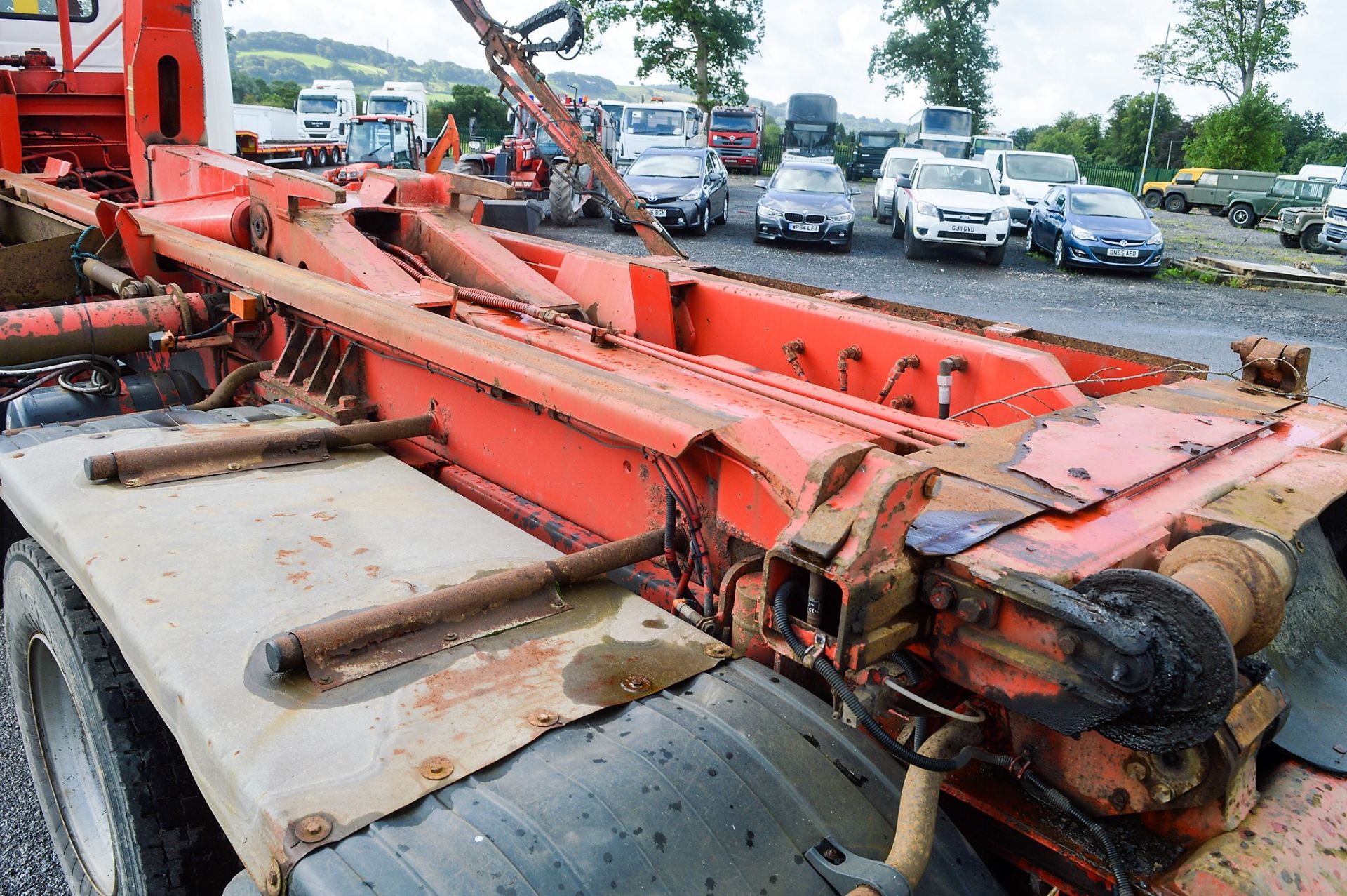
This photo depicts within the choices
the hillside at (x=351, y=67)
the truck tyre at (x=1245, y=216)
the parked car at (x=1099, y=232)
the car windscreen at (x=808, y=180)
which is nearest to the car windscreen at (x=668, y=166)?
the car windscreen at (x=808, y=180)

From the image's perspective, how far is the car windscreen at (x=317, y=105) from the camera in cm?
2834

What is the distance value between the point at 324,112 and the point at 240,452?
2920 centimetres

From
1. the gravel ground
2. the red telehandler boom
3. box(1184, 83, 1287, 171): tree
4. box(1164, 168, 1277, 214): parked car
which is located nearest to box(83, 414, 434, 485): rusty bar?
the red telehandler boom

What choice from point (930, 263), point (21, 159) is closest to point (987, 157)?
point (930, 263)

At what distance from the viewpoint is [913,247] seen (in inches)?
617

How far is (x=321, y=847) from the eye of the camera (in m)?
1.29

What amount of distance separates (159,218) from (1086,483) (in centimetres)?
397

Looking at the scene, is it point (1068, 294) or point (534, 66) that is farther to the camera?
point (1068, 294)

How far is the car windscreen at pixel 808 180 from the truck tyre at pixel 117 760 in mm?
14902

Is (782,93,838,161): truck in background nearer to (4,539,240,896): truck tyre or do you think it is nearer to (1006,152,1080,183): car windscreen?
(1006,152,1080,183): car windscreen

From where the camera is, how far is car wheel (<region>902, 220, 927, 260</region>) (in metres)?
15.5

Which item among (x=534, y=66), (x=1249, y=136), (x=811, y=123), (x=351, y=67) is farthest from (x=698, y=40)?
(x=351, y=67)

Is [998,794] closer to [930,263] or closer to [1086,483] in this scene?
[1086,483]

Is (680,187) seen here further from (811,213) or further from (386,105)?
(386,105)
